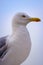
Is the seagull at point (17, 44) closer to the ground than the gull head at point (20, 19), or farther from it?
closer to the ground

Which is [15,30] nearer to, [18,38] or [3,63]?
[18,38]

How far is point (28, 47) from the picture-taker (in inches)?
30.7

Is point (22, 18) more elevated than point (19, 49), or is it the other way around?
point (22, 18)

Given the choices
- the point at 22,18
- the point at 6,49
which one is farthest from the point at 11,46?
the point at 22,18

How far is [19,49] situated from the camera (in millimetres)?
767

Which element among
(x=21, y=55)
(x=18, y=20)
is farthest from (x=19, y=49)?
(x=18, y=20)

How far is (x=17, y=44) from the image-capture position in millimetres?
775

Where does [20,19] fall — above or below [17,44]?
above

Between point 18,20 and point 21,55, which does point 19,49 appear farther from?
point 18,20

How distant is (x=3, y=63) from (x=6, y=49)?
0.06m

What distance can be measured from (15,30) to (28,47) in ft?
0.34

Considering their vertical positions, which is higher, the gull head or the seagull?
the gull head

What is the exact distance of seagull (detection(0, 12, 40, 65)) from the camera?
77 cm

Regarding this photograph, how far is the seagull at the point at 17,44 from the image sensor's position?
77 centimetres
